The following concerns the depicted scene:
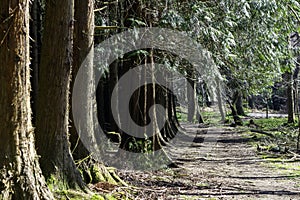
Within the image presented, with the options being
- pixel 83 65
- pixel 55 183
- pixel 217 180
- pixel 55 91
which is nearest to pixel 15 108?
pixel 55 91

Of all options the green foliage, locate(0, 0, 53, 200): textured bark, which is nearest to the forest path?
the green foliage

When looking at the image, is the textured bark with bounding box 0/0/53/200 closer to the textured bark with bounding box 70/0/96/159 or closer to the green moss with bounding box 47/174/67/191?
the green moss with bounding box 47/174/67/191

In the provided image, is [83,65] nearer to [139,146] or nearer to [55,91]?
[55,91]

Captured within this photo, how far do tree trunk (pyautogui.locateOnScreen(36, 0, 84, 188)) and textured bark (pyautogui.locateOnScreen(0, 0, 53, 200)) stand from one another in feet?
4.41

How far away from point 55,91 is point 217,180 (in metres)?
6.15

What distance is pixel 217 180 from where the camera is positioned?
10875mm

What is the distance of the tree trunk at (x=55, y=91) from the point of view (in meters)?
5.98

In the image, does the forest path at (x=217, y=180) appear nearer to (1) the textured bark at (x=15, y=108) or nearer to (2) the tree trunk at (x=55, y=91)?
(2) the tree trunk at (x=55, y=91)

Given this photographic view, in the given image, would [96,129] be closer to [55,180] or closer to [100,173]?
[100,173]

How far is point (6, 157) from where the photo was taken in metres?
4.45

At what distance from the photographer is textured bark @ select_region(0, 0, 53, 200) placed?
170 inches

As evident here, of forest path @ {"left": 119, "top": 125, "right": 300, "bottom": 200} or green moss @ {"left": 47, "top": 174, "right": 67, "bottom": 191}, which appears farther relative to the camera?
forest path @ {"left": 119, "top": 125, "right": 300, "bottom": 200}

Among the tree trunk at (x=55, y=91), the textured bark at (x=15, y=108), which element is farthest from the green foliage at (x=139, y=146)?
the textured bark at (x=15, y=108)

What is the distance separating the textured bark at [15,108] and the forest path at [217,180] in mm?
3670
